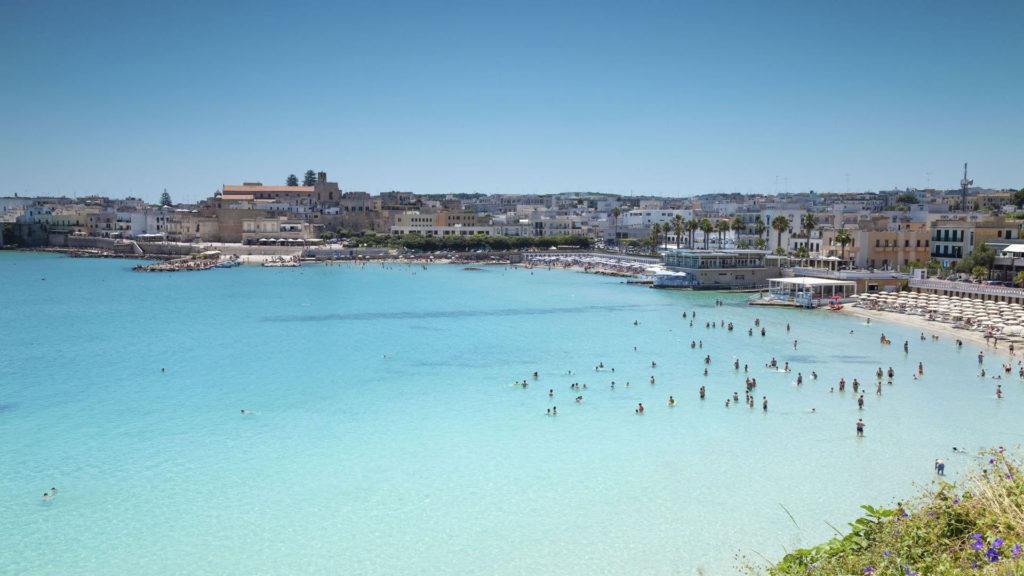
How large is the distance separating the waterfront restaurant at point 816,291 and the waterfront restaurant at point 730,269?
894 centimetres

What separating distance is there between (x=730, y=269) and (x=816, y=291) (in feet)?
39.2

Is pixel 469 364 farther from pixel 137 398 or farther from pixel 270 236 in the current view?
pixel 270 236

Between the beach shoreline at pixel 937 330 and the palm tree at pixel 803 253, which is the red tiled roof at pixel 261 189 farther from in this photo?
the beach shoreline at pixel 937 330

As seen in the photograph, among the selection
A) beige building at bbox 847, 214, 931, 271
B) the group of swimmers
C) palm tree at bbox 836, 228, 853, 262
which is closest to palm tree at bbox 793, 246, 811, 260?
palm tree at bbox 836, 228, 853, 262

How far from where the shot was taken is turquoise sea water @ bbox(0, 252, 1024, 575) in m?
15.4

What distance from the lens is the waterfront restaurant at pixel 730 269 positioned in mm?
61375

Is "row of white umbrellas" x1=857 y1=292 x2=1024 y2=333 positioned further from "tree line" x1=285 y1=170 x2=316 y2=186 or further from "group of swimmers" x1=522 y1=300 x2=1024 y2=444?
"tree line" x1=285 y1=170 x2=316 y2=186

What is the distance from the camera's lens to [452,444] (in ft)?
70.3

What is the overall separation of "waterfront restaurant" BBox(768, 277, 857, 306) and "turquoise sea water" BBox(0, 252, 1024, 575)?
301 inches

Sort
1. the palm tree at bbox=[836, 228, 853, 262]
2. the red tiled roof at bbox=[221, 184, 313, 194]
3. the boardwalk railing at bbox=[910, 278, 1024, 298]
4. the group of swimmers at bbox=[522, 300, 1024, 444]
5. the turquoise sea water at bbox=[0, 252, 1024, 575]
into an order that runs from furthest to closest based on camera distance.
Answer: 1. the red tiled roof at bbox=[221, 184, 313, 194]
2. the palm tree at bbox=[836, 228, 853, 262]
3. the boardwalk railing at bbox=[910, 278, 1024, 298]
4. the group of swimmers at bbox=[522, 300, 1024, 444]
5. the turquoise sea water at bbox=[0, 252, 1024, 575]

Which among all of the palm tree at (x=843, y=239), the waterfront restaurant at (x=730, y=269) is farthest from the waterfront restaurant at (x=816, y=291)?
the waterfront restaurant at (x=730, y=269)

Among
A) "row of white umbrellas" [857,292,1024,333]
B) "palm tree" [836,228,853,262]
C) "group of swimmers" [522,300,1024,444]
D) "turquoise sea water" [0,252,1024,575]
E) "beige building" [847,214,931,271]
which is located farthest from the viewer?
"beige building" [847,214,931,271]

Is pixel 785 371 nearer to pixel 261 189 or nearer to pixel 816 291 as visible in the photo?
pixel 816 291

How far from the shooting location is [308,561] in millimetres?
14781
